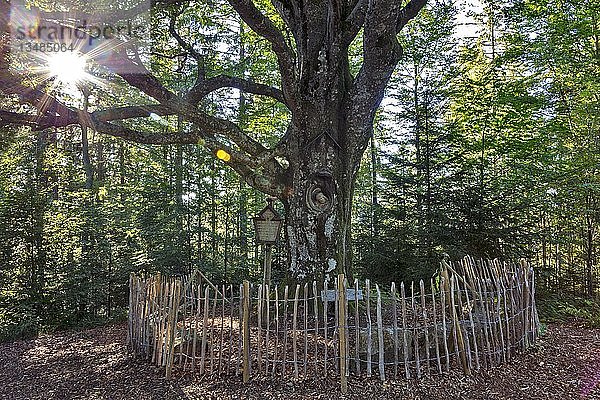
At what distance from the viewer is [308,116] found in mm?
6293

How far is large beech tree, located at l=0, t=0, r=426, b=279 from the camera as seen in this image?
19.7ft

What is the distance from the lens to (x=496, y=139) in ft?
30.6

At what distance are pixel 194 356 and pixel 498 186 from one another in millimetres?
7561

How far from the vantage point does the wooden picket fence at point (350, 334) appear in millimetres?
4117

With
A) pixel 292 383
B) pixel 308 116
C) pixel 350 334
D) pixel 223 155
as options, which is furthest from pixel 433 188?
pixel 292 383

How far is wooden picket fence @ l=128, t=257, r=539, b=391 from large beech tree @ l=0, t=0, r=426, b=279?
5.66 ft

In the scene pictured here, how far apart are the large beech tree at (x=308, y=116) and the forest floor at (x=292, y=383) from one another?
224 cm

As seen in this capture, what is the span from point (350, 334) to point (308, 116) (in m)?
3.53

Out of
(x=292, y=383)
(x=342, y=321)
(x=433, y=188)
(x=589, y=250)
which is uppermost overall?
(x=433, y=188)

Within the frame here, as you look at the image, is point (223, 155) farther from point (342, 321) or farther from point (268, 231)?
point (342, 321)

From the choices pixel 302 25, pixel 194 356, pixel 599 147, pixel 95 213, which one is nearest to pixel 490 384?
pixel 194 356

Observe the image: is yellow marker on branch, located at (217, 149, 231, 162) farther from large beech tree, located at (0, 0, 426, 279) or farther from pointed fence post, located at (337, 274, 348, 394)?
pointed fence post, located at (337, 274, 348, 394)

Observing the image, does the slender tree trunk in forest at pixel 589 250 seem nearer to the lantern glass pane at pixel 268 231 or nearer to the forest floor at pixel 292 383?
the forest floor at pixel 292 383

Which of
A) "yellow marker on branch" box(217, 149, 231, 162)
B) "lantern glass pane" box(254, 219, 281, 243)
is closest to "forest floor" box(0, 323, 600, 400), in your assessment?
"lantern glass pane" box(254, 219, 281, 243)
